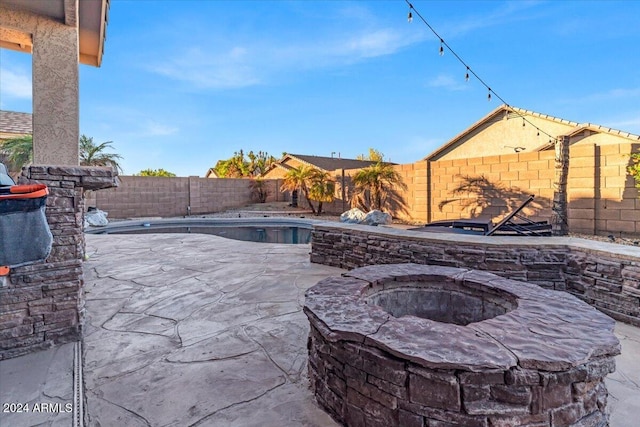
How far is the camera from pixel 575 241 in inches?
149

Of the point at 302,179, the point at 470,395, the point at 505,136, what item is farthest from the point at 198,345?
the point at 505,136

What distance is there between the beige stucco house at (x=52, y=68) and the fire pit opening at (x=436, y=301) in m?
3.32

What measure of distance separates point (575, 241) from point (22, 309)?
18.1 feet

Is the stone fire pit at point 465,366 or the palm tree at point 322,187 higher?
the palm tree at point 322,187

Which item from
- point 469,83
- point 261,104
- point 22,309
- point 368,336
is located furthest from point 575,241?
point 261,104

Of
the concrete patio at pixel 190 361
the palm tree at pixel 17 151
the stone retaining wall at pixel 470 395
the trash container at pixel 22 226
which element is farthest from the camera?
the palm tree at pixel 17 151

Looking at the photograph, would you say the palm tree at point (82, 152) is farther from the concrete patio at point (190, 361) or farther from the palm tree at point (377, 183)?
the concrete patio at point (190, 361)

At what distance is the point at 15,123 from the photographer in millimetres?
15359

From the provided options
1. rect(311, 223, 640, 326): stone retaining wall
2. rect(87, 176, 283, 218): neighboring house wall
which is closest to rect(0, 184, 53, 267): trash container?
rect(311, 223, 640, 326): stone retaining wall

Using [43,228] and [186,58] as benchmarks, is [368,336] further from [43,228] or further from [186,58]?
[186,58]

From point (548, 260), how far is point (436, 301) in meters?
1.85

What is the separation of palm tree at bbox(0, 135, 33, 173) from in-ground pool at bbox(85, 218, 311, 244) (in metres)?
4.82

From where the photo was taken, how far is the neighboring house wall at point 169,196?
49.7 feet

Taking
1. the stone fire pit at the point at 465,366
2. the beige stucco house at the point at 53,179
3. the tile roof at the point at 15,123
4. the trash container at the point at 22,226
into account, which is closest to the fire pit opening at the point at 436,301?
the stone fire pit at the point at 465,366
